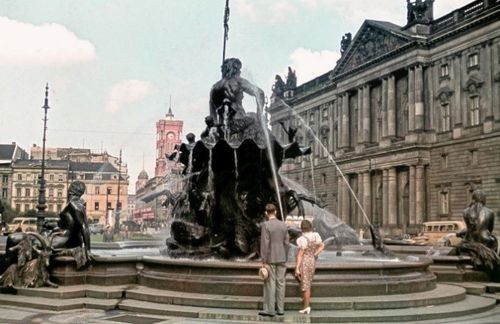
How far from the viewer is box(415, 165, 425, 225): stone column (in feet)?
176

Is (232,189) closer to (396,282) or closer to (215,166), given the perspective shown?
(215,166)

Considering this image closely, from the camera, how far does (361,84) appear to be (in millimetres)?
64750

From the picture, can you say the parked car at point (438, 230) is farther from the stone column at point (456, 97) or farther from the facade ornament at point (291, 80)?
the facade ornament at point (291, 80)

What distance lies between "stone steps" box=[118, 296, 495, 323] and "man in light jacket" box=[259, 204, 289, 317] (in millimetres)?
201

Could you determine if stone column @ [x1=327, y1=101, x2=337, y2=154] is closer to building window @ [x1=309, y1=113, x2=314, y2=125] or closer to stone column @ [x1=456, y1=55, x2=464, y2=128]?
building window @ [x1=309, y1=113, x2=314, y2=125]

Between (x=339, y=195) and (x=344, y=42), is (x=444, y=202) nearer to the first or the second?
(x=339, y=195)

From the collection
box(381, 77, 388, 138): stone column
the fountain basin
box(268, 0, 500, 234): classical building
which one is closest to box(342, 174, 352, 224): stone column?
box(268, 0, 500, 234): classical building

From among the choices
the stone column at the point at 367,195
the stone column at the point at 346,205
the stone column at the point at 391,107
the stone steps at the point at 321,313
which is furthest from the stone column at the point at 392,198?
the stone steps at the point at 321,313

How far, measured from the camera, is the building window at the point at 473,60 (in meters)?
50.0

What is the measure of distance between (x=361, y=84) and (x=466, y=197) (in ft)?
66.7

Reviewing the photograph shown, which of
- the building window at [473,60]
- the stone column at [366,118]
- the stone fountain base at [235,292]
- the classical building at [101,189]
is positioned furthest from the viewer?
the classical building at [101,189]

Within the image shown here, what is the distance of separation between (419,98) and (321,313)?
4990 centimetres

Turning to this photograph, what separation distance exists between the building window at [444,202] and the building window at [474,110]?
677 cm

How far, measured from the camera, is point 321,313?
857 cm
